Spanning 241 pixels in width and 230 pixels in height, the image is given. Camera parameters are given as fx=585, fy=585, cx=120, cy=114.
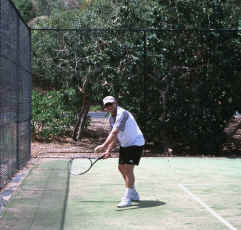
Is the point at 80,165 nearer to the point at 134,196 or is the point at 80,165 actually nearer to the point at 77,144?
the point at 77,144

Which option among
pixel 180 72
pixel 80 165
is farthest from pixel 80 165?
pixel 180 72

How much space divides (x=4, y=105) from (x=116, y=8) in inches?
315

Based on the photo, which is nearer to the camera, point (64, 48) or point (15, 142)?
point (15, 142)

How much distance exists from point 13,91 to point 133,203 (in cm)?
328

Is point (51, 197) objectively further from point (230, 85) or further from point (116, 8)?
point (116, 8)

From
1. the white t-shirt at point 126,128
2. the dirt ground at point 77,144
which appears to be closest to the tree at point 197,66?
the dirt ground at point 77,144

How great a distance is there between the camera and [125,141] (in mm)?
7570

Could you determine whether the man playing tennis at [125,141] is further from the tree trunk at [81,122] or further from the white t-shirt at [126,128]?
the tree trunk at [81,122]

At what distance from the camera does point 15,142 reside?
10.4 m

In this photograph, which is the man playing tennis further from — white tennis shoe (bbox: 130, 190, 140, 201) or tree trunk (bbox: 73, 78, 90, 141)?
tree trunk (bbox: 73, 78, 90, 141)

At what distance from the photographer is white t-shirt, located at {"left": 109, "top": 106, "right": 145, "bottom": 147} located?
7316 mm

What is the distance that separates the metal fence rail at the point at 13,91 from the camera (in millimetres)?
8539

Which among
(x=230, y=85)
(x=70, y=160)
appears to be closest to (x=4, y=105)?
(x=70, y=160)

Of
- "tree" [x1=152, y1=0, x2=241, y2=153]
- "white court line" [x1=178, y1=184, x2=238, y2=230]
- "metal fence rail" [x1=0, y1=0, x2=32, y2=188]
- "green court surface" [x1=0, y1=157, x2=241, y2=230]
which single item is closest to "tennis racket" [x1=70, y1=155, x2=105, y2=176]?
"green court surface" [x1=0, y1=157, x2=241, y2=230]
